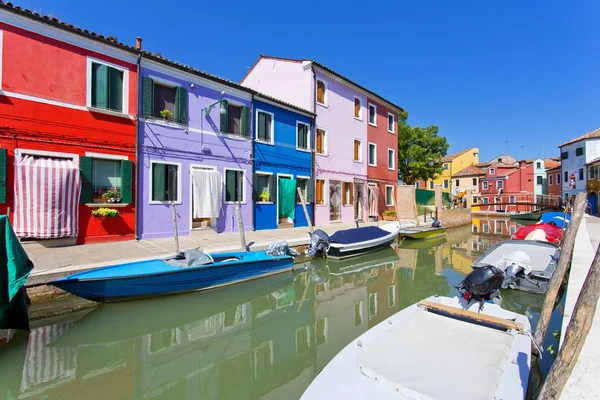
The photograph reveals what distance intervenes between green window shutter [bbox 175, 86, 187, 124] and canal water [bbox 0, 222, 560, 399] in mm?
6828

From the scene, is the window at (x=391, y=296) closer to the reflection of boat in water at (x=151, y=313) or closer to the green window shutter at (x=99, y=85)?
the reflection of boat in water at (x=151, y=313)

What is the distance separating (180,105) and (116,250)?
18.3 feet

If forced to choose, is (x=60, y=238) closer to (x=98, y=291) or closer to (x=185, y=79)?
(x=98, y=291)

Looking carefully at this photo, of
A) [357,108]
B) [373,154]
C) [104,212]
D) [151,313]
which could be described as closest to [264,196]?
[104,212]

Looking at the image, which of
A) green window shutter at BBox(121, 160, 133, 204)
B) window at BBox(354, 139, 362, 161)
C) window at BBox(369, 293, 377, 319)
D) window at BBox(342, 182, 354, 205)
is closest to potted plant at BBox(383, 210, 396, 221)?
window at BBox(342, 182, 354, 205)

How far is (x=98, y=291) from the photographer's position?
5.73 m

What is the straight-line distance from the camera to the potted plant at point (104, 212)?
8.98 metres

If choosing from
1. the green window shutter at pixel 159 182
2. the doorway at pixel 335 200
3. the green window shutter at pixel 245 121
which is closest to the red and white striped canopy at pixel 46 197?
the green window shutter at pixel 159 182

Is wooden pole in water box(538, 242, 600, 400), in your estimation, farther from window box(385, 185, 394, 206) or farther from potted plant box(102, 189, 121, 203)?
window box(385, 185, 394, 206)

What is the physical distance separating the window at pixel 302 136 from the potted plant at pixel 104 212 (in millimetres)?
8850

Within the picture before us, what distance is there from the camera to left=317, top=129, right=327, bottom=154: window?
17016 mm

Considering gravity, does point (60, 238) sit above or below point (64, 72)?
below

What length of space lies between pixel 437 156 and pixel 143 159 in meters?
27.0

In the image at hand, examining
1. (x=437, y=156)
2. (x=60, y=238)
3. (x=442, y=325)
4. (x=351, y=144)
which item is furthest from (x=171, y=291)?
(x=437, y=156)
